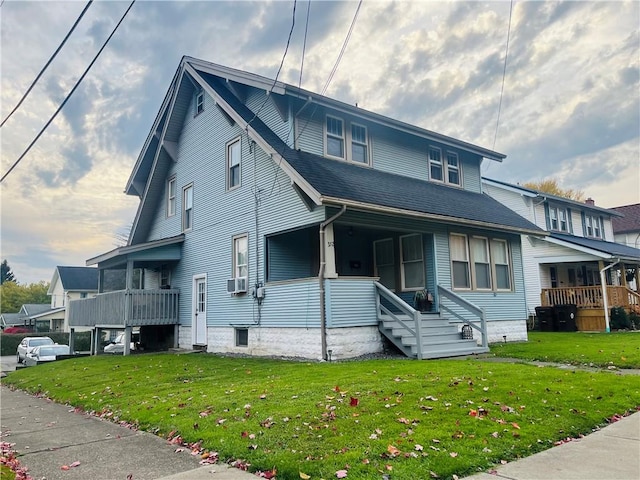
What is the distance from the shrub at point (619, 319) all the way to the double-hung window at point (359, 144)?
1407 centimetres

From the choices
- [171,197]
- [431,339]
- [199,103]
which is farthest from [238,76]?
[431,339]

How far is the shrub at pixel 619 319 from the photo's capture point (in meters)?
21.0

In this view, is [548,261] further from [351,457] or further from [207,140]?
[351,457]

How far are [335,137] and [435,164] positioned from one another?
4.63 metres

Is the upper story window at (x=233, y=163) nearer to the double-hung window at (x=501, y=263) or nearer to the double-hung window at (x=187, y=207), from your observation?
the double-hung window at (x=187, y=207)

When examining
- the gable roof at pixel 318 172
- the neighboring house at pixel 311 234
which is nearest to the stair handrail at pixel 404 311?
the neighboring house at pixel 311 234

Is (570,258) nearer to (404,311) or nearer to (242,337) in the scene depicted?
(404,311)

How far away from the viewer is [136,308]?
16672mm

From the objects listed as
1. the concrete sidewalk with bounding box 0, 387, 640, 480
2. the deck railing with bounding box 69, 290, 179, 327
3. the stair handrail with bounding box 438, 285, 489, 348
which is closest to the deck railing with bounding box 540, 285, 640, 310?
the stair handrail with bounding box 438, 285, 489, 348

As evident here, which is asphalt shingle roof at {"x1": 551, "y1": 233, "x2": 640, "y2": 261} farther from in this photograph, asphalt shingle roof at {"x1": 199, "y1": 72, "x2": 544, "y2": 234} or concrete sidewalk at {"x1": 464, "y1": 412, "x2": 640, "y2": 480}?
concrete sidewalk at {"x1": 464, "y1": 412, "x2": 640, "y2": 480}

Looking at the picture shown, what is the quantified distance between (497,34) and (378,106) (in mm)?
6164

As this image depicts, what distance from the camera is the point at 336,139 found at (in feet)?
47.6

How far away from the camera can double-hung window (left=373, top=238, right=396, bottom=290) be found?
1480 cm

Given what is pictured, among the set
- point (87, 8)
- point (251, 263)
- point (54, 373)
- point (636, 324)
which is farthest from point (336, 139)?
point (636, 324)
